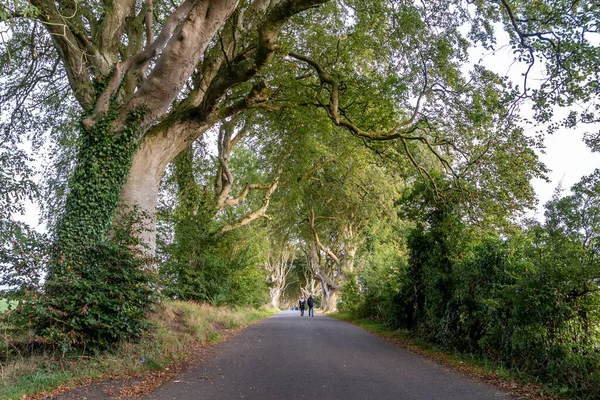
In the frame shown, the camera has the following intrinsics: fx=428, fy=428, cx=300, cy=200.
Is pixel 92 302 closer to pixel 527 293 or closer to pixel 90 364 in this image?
pixel 90 364

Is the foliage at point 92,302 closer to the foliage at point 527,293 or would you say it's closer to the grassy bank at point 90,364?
the grassy bank at point 90,364

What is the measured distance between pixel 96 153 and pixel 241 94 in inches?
309

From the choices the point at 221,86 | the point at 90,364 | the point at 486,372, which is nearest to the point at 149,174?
the point at 221,86

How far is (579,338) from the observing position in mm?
7039

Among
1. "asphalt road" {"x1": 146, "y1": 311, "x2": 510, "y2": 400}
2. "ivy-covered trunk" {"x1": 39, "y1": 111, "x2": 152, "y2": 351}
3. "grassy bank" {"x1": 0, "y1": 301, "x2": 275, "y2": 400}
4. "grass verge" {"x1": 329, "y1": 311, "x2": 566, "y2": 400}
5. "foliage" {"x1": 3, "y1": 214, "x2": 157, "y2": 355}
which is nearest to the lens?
"grassy bank" {"x1": 0, "y1": 301, "x2": 275, "y2": 400}

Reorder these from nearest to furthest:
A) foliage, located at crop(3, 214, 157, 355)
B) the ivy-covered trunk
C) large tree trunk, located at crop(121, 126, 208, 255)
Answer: foliage, located at crop(3, 214, 157, 355), the ivy-covered trunk, large tree trunk, located at crop(121, 126, 208, 255)

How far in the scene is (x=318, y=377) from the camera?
747 cm

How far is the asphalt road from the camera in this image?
6320 millimetres

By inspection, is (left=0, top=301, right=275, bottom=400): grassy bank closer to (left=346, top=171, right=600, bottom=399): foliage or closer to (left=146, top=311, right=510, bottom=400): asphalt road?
(left=146, top=311, right=510, bottom=400): asphalt road

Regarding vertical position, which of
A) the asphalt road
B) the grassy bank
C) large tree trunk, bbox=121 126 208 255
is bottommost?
the asphalt road

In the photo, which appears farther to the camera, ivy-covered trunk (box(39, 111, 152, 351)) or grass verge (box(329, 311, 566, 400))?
ivy-covered trunk (box(39, 111, 152, 351))

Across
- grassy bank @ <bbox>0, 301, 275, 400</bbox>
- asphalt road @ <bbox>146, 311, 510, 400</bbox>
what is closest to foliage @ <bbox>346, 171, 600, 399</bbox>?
asphalt road @ <bbox>146, 311, 510, 400</bbox>

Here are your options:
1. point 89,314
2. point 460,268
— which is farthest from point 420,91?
point 89,314

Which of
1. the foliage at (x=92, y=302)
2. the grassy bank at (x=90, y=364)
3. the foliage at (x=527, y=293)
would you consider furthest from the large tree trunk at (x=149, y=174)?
the foliage at (x=527, y=293)
